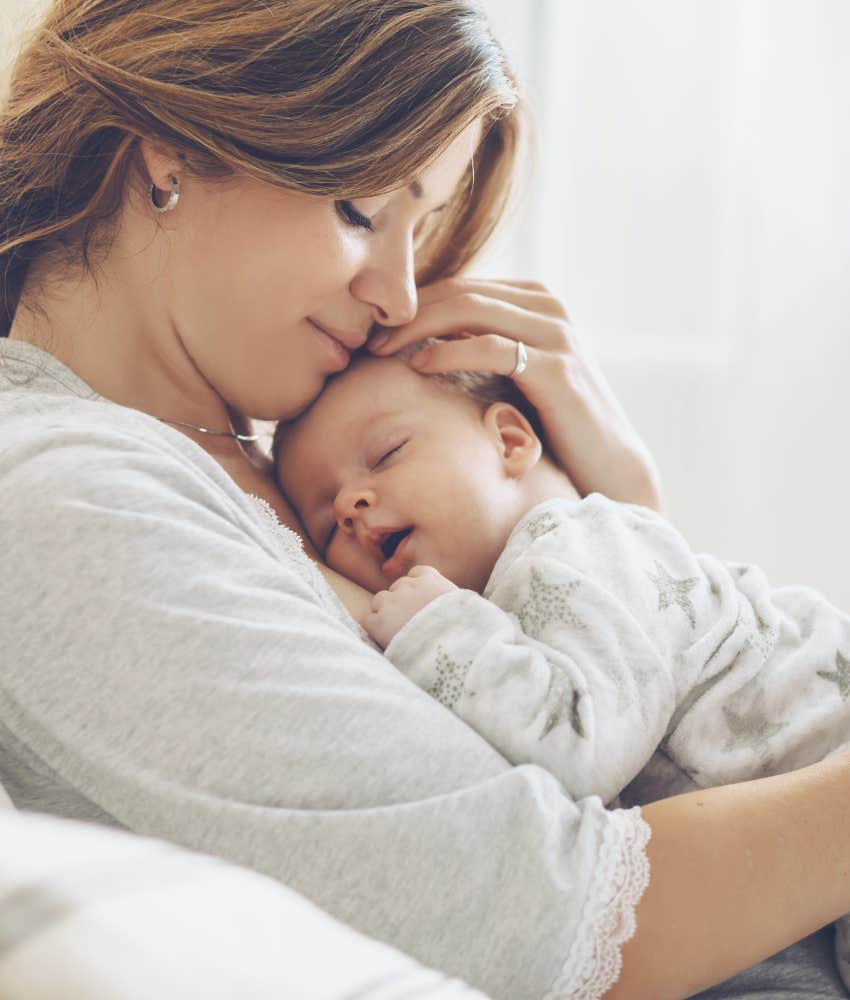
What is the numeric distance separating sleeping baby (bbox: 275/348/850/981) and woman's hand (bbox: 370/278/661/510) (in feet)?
0.14

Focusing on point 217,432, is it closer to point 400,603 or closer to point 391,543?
point 391,543

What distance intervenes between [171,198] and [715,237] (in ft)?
5.02

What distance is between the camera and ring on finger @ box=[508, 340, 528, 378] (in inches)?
56.6

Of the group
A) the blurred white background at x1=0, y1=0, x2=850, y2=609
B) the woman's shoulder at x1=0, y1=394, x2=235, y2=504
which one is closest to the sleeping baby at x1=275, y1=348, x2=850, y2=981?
the woman's shoulder at x1=0, y1=394, x2=235, y2=504

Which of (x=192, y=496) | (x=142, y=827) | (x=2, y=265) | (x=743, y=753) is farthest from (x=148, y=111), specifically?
(x=743, y=753)

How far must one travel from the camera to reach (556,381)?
147 centimetres

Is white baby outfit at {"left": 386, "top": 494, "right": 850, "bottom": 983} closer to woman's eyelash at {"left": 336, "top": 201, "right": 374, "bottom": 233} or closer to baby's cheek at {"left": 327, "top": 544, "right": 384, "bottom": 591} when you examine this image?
baby's cheek at {"left": 327, "top": 544, "right": 384, "bottom": 591}

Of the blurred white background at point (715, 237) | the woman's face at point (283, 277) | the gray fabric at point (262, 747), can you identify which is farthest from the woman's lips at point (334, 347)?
the blurred white background at point (715, 237)

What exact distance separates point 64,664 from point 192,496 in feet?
0.60

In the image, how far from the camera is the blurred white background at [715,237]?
7.52 feet

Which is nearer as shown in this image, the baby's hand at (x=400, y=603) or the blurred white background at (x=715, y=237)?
the baby's hand at (x=400, y=603)

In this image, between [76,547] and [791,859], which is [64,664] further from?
[791,859]

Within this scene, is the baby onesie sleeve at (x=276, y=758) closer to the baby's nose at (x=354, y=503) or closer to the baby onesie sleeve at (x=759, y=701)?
the baby onesie sleeve at (x=759, y=701)

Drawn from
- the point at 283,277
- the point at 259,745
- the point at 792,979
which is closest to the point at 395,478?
the point at 283,277
